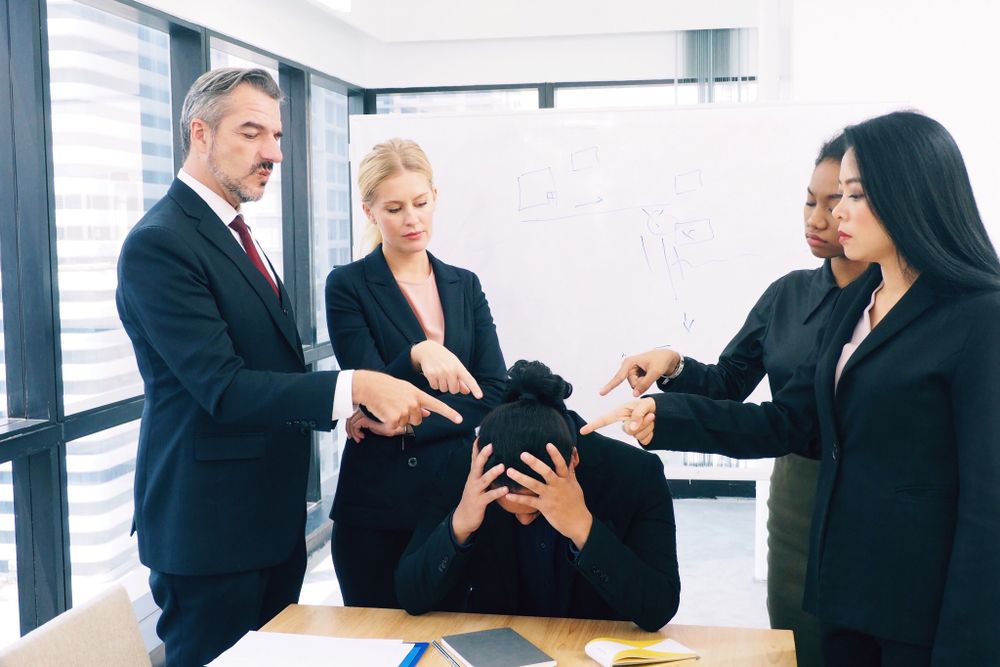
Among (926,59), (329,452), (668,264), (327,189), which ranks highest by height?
(926,59)

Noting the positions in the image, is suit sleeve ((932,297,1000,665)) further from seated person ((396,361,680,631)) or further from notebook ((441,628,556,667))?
notebook ((441,628,556,667))

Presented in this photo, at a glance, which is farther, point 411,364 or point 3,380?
point 3,380

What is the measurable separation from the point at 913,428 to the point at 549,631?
683 millimetres

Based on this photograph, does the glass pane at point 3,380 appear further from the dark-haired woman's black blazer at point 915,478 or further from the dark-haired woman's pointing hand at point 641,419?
the dark-haired woman's black blazer at point 915,478

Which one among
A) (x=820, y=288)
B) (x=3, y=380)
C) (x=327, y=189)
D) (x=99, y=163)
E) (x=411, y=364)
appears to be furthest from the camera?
(x=327, y=189)

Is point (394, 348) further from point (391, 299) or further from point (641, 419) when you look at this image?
point (641, 419)

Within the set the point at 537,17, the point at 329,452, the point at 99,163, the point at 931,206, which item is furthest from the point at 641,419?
the point at 537,17

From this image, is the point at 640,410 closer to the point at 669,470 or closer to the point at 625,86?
the point at 669,470

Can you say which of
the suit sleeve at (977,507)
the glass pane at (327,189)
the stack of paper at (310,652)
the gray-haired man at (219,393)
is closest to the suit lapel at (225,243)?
the gray-haired man at (219,393)

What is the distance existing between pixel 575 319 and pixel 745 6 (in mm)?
2645

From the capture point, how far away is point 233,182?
188 centimetres

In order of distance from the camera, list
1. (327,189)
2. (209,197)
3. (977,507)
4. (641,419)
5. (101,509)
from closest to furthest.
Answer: (977,507) → (641,419) → (209,197) → (101,509) → (327,189)

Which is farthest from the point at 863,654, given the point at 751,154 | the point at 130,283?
the point at 751,154

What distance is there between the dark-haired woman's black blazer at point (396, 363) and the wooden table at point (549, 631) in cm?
45
